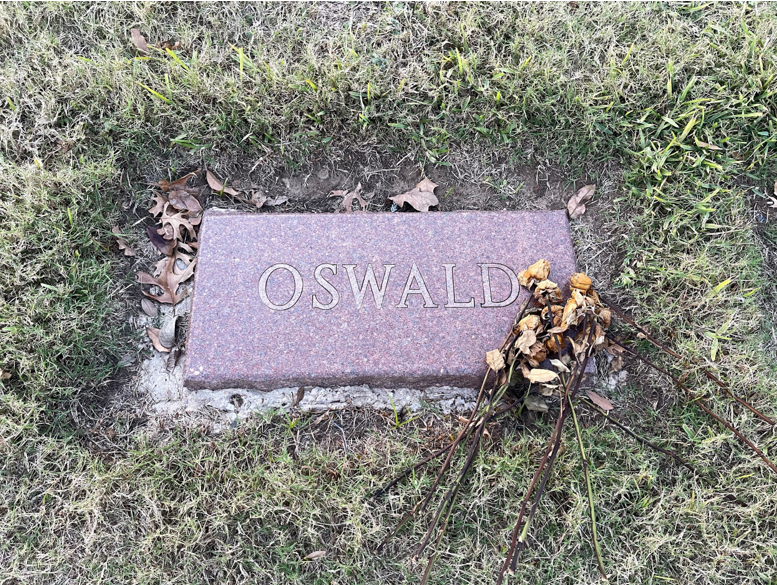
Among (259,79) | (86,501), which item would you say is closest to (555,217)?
(259,79)

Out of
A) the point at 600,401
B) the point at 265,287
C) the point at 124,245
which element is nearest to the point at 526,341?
the point at 600,401

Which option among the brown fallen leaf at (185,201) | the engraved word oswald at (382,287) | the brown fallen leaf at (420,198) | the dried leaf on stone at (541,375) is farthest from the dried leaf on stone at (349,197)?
the dried leaf on stone at (541,375)

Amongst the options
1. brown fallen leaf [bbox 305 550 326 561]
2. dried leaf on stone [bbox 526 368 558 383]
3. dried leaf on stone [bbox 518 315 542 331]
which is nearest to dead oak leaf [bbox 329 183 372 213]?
dried leaf on stone [bbox 518 315 542 331]

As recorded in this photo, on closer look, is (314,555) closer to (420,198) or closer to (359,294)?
(359,294)

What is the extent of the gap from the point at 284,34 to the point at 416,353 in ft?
5.48

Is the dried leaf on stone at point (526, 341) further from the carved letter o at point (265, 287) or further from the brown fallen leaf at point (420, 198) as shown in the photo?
the carved letter o at point (265, 287)

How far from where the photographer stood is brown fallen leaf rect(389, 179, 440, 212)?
2309 mm

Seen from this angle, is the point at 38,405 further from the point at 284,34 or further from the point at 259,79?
the point at 284,34

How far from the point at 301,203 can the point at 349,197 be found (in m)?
0.22

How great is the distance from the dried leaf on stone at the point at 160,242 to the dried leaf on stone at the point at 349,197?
74cm

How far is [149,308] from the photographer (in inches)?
87.8

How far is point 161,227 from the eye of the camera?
232 centimetres

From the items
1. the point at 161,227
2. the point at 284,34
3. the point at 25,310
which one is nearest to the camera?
the point at 25,310

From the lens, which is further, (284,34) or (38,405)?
(284,34)
